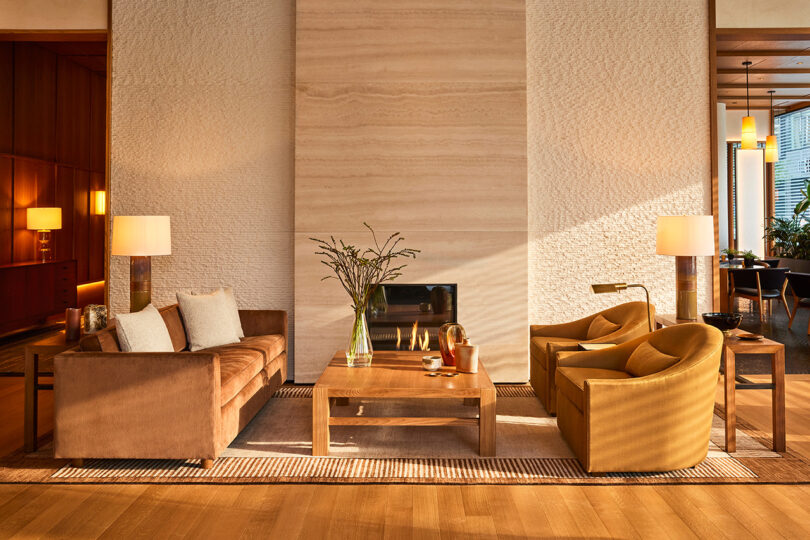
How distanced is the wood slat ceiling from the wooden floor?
4.45 metres

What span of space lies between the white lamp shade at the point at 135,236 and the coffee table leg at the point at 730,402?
383 cm

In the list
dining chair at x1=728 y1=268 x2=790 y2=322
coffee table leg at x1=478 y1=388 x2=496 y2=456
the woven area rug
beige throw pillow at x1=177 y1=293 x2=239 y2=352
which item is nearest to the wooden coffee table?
coffee table leg at x1=478 y1=388 x2=496 y2=456

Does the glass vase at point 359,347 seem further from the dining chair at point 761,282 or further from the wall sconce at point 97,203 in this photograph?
the wall sconce at point 97,203

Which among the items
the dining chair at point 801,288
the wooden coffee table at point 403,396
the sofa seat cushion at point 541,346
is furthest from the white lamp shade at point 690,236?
the dining chair at point 801,288

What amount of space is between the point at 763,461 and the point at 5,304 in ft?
24.7

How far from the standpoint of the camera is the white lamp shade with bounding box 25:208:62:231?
8438mm

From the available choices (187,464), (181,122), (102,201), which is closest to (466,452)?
(187,464)

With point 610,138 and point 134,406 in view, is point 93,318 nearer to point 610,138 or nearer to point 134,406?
point 134,406

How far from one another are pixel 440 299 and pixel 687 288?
2026 mm

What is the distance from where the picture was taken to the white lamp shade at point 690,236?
4.54m

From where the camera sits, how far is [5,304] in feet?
25.0

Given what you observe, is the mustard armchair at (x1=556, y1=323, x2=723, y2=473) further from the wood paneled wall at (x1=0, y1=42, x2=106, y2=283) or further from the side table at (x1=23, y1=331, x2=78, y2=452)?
the wood paneled wall at (x1=0, y1=42, x2=106, y2=283)

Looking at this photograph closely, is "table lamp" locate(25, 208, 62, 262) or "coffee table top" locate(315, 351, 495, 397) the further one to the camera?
"table lamp" locate(25, 208, 62, 262)

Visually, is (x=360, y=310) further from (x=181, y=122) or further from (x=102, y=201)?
(x=102, y=201)
